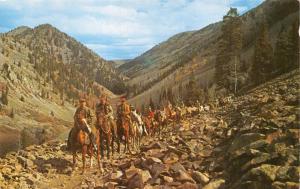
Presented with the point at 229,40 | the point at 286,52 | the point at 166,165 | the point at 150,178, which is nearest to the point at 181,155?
the point at 166,165

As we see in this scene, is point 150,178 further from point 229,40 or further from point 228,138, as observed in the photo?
point 229,40

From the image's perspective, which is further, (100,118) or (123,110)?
(123,110)

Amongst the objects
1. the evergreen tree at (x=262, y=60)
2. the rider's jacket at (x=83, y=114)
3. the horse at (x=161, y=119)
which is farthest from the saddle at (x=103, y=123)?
the evergreen tree at (x=262, y=60)

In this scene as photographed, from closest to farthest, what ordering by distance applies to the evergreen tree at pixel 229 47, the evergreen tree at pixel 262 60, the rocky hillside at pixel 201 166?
the rocky hillside at pixel 201 166 → the evergreen tree at pixel 262 60 → the evergreen tree at pixel 229 47

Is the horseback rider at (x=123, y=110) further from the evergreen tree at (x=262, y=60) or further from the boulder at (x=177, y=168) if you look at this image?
the evergreen tree at (x=262, y=60)

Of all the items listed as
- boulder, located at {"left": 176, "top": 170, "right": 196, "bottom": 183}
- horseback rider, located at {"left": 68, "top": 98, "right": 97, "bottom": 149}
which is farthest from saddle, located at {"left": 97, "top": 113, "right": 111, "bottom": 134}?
boulder, located at {"left": 176, "top": 170, "right": 196, "bottom": 183}

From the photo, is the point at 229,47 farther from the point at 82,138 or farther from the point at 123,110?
the point at 82,138

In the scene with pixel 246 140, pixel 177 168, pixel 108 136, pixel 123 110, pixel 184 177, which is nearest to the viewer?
pixel 184 177

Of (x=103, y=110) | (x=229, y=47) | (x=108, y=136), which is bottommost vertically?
(x=108, y=136)

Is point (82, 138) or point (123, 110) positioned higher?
point (123, 110)

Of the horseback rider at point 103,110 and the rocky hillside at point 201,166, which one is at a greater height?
the horseback rider at point 103,110

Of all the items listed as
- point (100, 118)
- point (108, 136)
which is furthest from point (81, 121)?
point (108, 136)

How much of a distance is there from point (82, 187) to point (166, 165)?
11.7ft

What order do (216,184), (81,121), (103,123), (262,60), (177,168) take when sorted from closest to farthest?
(216,184) → (177,168) → (81,121) → (103,123) → (262,60)
